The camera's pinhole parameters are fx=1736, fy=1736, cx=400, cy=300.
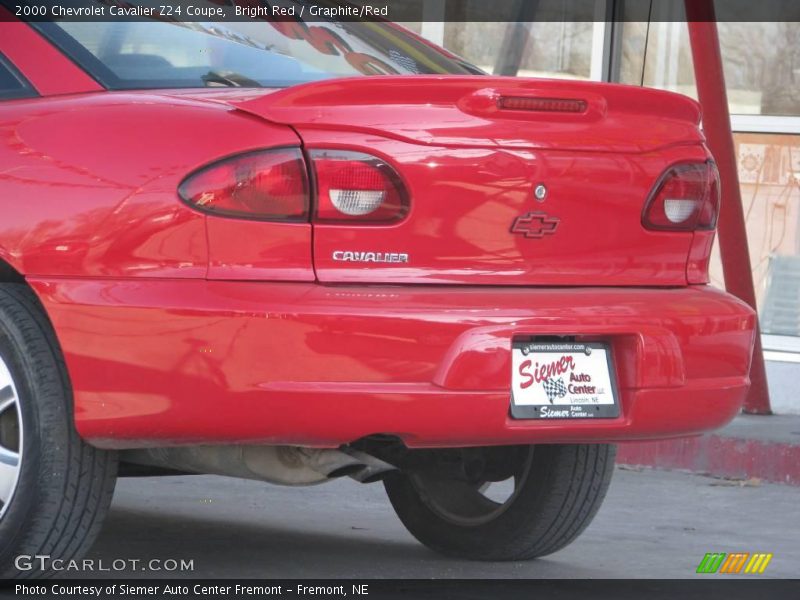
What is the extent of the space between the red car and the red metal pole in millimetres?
4048

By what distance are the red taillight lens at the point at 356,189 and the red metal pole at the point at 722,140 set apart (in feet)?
15.3

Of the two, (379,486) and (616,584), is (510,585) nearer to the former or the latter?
(616,584)

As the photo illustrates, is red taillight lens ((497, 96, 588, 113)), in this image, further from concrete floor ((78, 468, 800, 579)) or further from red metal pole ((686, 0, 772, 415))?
red metal pole ((686, 0, 772, 415))

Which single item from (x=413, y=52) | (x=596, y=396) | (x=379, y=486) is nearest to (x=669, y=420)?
(x=596, y=396)

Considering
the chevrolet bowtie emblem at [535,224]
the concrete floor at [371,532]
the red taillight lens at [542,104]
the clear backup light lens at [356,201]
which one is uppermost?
the red taillight lens at [542,104]

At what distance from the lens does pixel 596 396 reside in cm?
401

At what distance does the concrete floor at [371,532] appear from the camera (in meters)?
4.77

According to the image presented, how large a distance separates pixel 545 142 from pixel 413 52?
1159 millimetres

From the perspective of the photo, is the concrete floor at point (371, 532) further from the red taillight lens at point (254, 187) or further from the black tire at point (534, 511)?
the red taillight lens at point (254, 187)

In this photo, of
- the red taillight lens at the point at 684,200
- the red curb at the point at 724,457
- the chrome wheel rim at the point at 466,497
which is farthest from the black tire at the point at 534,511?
the red curb at the point at 724,457

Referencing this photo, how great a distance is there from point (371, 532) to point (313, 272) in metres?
1.93

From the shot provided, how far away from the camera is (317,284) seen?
149 inches

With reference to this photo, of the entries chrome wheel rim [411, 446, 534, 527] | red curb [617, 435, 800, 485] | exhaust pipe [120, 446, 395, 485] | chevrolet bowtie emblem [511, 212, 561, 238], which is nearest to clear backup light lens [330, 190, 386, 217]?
chevrolet bowtie emblem [511, 212, 561, 238]
